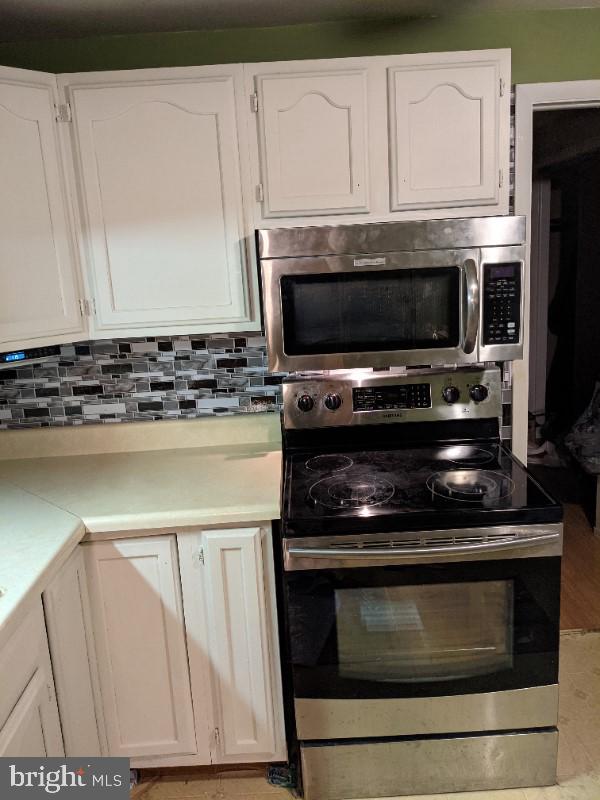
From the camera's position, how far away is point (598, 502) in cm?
312

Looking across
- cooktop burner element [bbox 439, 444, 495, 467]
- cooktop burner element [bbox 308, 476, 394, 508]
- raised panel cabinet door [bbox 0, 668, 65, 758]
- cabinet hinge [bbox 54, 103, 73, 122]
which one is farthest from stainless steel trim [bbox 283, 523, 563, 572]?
cabinet hinge [bbox 54, 103, 73, 122]

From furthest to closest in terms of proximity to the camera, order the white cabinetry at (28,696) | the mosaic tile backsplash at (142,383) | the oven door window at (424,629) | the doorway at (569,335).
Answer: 1. the doorway at (569,335)
2. the mosaic tile backsplash at (142,383)
3. the oven door window at (424,629)
4. the white cabinetry at (28,696)

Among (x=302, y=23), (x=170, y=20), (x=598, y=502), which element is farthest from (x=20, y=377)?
(x=598, y=502)

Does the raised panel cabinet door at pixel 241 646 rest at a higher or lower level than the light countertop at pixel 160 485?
lower

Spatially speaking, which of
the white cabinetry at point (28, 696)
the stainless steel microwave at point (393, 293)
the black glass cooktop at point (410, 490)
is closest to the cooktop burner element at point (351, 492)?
the black glass cooktop at point (410, 490)

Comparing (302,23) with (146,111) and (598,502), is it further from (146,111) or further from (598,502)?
(598,502)

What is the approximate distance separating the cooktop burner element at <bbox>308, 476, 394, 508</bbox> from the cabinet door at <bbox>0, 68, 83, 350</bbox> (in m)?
0.87

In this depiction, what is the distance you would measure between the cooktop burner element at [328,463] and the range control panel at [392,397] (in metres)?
0.17

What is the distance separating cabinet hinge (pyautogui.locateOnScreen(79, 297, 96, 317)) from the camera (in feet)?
6.08

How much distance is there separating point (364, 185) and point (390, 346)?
0.46 meters

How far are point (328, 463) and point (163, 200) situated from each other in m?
0.91

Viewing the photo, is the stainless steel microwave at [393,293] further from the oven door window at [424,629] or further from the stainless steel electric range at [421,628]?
the oven door window at [424,629]

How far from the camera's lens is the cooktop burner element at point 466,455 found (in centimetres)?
188

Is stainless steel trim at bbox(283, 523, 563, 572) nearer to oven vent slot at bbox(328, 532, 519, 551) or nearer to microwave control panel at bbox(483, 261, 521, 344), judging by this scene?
oven vent slot at bbox(328, 532, 519, 551)
